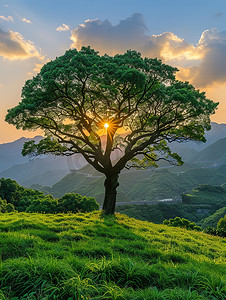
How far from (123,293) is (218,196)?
13134 cm

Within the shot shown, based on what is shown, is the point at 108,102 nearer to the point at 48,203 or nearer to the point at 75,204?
the point at 75,204

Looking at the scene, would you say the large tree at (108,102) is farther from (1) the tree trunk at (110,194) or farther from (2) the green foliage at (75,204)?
(2) the green foliage at (75,204)

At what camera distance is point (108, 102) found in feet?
43.2

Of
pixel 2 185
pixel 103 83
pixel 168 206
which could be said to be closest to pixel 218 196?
pixel 168 206

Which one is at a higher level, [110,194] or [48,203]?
[110,194]

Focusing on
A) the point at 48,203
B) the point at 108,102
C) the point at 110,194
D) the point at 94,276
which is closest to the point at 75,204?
the point at 48,203

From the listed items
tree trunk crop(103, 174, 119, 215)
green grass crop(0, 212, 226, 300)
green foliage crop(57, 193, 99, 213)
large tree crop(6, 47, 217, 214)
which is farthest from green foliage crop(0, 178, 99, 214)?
green grass crop(0, 212, 226, 300)

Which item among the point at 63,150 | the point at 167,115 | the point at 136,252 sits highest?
the point at 167,115

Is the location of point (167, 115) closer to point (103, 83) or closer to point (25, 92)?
point (103, 83)

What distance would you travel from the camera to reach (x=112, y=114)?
15.4m

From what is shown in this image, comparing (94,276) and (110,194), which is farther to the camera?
(110,194)

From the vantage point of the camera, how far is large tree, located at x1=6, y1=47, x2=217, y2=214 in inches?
444

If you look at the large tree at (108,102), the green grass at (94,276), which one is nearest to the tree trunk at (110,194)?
the large tree at (108,102)

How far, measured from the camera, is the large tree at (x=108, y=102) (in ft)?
37.0
